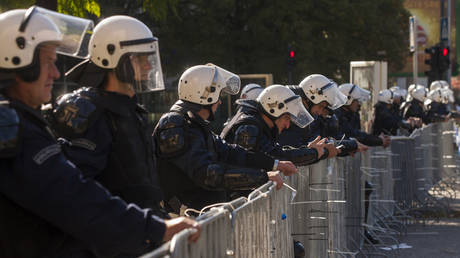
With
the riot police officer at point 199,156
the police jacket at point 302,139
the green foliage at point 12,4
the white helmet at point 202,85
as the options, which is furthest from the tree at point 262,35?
the riot police officer at point 199,156

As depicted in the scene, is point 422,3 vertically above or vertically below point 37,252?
above

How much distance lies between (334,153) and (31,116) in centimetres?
456

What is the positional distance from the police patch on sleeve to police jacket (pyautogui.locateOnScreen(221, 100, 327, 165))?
3.71 metres

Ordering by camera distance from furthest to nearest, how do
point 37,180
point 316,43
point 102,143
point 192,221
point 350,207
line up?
point 316,43
point 350,207
point 102,143
point 192,221
point 37,180

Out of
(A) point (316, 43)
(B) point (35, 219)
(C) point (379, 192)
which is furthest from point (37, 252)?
(A) point (316, 43)

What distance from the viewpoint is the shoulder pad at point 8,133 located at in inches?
114

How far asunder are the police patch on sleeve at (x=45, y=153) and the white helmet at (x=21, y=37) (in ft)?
1.34

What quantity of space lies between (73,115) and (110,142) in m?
0.21

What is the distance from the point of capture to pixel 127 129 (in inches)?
153

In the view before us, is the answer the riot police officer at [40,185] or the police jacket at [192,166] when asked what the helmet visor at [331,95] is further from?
the riot police officer at [40,185]

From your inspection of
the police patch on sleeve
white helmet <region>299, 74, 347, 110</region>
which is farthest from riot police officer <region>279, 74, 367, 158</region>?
the police patch on sleeve

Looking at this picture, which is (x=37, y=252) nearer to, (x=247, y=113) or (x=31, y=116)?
(x=31, y=116)

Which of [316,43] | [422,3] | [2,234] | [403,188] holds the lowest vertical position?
[403,188]

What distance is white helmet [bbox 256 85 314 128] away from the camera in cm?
741
